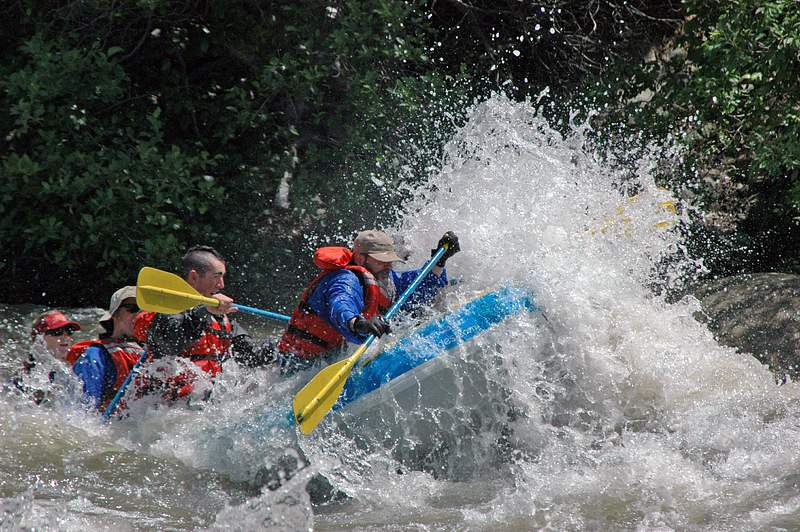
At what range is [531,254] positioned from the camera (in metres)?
5.19

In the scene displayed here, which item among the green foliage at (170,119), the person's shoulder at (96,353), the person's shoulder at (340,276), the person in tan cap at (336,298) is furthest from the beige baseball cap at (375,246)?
the green foliage at (170,119)

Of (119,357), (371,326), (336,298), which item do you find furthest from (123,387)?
(371,326)

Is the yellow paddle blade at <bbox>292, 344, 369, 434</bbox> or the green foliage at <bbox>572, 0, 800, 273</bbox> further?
the green foliage at <bbox>572, 0, 800, 273</bbox>

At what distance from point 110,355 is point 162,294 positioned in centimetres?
39

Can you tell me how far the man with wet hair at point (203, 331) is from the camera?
15.8 feet

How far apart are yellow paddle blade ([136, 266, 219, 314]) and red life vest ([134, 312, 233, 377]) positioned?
162mm

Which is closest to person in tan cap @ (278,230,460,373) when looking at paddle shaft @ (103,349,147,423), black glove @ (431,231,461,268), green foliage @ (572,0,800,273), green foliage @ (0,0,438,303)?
black glove @ (431,231,461,268)

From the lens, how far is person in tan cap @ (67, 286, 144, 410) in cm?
471

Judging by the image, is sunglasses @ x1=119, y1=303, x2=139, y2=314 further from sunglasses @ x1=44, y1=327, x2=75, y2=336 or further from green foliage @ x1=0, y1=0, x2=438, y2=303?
green foliage @ x1=0, y1=0, x2=438, y2=303

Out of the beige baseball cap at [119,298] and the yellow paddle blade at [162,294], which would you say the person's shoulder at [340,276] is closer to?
the yellow paddle blade at [162,294]

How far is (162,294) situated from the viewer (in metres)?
4.79

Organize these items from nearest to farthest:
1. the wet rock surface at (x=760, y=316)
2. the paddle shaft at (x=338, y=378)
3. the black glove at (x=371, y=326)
Result: 1. the paddle shaft at (x=338, y=378)
2. the black glove at (x=371, y=326)
3. the wet rock surface at (x=760, y=316)

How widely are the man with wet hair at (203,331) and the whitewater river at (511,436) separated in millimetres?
148

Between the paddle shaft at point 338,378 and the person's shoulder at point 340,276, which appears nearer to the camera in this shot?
the paddle shaft at point 338,378
